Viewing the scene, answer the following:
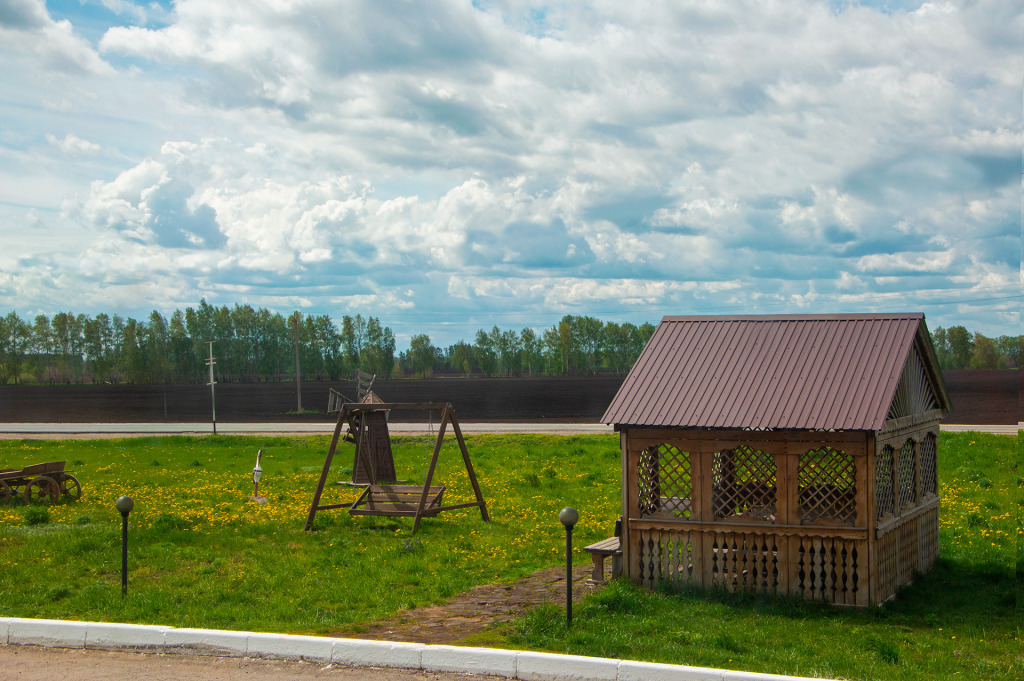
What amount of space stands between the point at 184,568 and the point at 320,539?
2.95 meters

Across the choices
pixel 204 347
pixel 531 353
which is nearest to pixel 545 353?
pixel 531 353

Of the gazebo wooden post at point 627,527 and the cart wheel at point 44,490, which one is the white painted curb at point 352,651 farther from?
the cart wheel at point 44,490

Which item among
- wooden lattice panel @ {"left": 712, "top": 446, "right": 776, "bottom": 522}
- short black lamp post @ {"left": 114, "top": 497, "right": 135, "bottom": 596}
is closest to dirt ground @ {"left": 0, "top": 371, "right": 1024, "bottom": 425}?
wooden lattice panel @ {"left": 712, "top": 446, "right": 776, "bottom": 522}

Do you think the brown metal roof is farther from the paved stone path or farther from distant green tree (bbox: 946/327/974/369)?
distant green tree (bbox: 946/327/974/369)

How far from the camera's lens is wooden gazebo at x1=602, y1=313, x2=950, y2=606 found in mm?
11234

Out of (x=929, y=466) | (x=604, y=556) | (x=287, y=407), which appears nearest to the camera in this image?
(x=604, y=556)

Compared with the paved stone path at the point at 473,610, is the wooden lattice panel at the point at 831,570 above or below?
above

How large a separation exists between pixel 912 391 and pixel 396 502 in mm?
9821

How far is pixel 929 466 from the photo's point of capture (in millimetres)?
14125

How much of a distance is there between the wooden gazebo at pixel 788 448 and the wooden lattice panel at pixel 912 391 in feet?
0.12

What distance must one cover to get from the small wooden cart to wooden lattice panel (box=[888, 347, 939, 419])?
1718 centimetres

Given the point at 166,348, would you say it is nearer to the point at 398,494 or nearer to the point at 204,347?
the point at 204,347

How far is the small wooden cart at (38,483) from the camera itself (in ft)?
63.9

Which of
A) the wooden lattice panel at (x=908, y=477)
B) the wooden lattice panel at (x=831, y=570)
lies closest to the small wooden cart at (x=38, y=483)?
the wooden lattice panel at (x=831, y=570)
